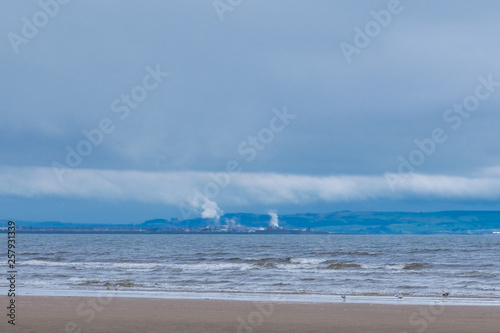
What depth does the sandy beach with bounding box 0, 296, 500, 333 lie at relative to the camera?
1780 cm

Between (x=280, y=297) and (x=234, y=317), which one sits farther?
(x=280, y=297)

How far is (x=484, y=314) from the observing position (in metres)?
21.3

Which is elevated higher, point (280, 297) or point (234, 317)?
point (280, 297)

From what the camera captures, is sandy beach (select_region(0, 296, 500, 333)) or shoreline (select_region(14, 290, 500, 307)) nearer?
sandy beach (select_region(0, 296, 500, 333))

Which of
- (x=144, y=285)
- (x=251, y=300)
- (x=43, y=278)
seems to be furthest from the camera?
(x=43, y=278)

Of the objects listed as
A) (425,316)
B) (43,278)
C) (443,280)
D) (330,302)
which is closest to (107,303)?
(330,302)

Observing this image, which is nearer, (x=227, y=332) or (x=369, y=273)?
(x=227, y=332)

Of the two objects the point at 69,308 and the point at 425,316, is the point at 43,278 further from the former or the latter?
the point at 425,316

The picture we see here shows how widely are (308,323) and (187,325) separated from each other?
10.6 feet

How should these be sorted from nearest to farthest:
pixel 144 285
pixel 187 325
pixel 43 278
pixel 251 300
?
pixel 187 325 < pixel 251 300 < pixel 144 285 < pixel 43 278

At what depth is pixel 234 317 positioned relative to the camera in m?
20.0

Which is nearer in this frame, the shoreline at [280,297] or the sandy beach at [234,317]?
the sandy beach at [234,317]

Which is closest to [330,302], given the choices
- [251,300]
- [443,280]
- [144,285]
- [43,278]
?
[251,300]

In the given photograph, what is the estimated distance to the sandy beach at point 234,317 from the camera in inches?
701
